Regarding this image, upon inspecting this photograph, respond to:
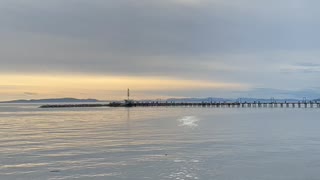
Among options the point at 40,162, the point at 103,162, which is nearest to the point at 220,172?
the point at 103,162

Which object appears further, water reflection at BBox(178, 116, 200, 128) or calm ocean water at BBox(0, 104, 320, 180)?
water reflection at BBox(178, 116, 200, 128)

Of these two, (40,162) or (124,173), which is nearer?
(124,173)

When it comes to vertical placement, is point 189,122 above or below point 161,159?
above

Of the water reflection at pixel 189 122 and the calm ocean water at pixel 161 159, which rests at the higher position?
the water reflection at pixel 189 122

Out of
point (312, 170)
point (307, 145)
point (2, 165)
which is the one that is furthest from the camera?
point (307, 145)

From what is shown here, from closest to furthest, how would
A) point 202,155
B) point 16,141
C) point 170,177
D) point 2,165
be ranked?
point 170,177 → point 2,165 → point 202,155 → point 16,141

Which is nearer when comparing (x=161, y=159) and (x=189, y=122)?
(x=161, y=159)

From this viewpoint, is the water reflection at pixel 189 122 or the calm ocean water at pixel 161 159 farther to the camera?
the water reflection at pixel 189 122

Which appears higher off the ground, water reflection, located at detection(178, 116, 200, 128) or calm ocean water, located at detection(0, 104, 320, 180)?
water reflection, located at detection(178, 116, 200, 128)

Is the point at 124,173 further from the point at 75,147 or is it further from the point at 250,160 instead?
the point at 75,147

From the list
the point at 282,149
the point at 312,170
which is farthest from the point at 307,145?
the point at 312,170

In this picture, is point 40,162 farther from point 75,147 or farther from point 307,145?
point 307,145

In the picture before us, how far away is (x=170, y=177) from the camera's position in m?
16.8

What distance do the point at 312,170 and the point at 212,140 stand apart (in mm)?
13046
